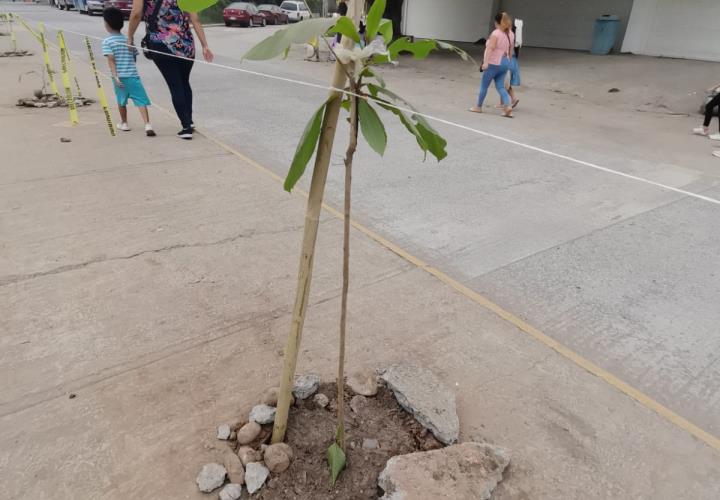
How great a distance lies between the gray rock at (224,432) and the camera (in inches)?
88.8

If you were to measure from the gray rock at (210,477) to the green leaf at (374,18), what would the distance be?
1.71 m

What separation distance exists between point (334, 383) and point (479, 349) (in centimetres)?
89

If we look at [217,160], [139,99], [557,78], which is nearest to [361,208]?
[217,160]

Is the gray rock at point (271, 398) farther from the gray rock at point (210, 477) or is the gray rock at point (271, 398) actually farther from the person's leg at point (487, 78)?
the person's leg at point (487, 78)

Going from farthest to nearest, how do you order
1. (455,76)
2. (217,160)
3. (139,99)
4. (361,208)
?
(455,76) < (139,99) < (217,160) < (361,208)

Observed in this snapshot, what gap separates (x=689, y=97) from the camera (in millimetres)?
10633

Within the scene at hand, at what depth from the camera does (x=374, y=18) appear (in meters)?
1.50

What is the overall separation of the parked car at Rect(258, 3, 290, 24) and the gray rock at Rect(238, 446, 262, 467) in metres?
34.6

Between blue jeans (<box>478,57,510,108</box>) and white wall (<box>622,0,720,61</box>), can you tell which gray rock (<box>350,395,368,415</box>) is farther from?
white wall (<box>622,0,720,61</box>)

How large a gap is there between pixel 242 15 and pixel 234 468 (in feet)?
109

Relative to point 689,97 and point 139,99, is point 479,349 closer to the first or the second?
point 139,99

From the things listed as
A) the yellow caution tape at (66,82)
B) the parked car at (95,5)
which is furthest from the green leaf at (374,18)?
the parked car at (95,5)

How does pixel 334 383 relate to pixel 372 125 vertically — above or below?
below

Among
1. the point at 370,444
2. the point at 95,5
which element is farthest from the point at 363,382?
the point at 95,5
